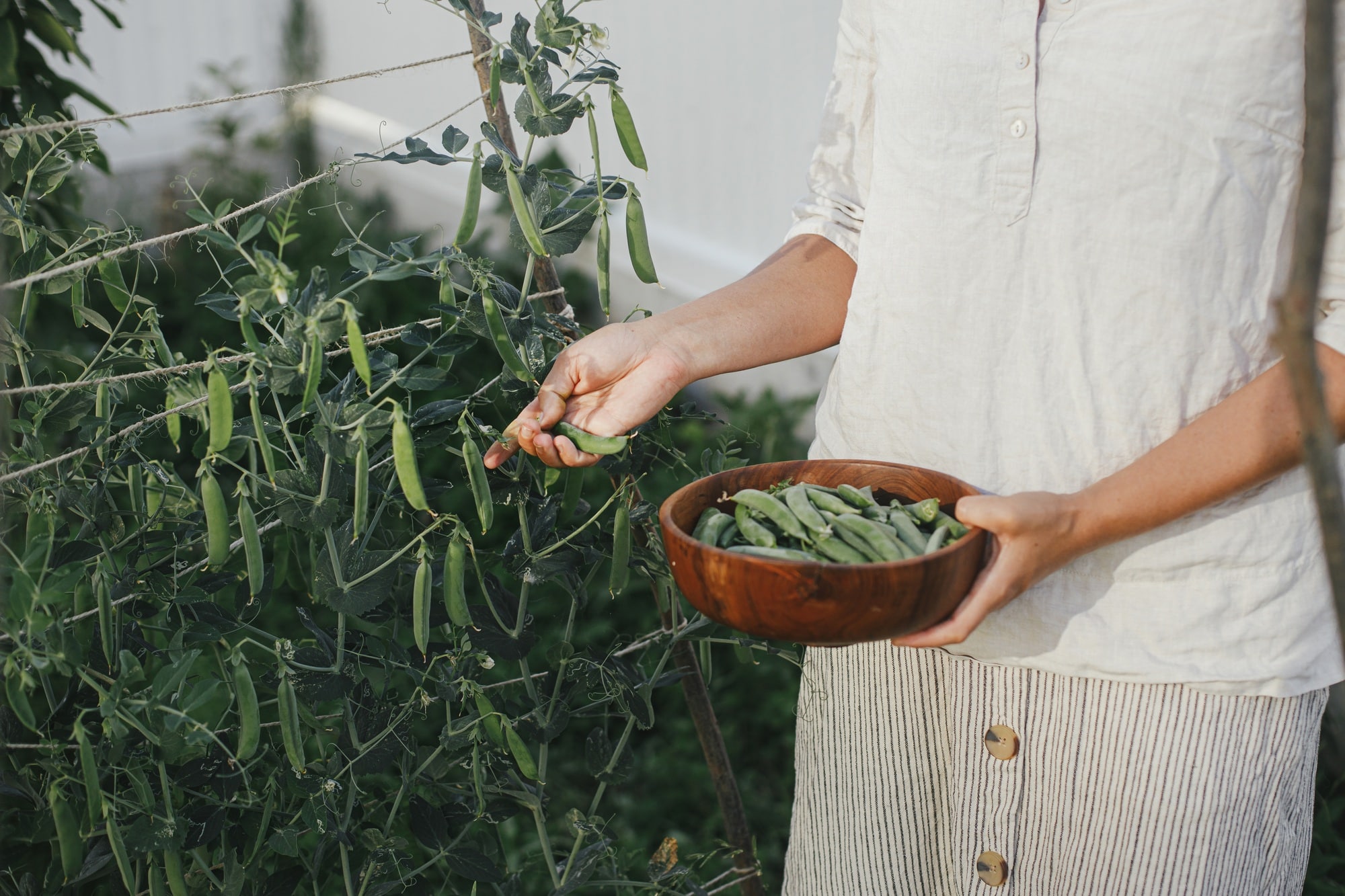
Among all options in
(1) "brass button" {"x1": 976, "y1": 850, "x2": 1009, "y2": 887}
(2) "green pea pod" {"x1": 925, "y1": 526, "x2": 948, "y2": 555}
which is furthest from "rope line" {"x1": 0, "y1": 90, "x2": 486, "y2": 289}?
(1) "brass button" {"x1": 976, "y1": 850, "x2": 1009, "y2": 887}

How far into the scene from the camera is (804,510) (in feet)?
3.38

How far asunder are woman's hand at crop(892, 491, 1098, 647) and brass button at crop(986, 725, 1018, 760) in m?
0.19

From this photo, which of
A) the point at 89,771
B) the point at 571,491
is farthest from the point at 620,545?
the point at 89,771

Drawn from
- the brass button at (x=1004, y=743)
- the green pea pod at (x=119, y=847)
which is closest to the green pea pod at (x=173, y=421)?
the green pea pod at (x=119, y=847)

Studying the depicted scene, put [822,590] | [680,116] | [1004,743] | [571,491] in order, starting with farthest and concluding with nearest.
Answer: [680,116]
[571,491]
[1004,743]
[822,590]

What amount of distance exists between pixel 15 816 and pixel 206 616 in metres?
0.35

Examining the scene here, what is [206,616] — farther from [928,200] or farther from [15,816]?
[928,200]

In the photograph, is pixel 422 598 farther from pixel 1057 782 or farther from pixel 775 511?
pixel 1057 782

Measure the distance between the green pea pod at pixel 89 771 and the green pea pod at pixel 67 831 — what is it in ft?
0.12

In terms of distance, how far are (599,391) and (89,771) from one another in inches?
22.8

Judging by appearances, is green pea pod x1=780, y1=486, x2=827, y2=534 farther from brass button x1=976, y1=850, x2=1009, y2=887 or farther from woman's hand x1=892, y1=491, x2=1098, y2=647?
brass button x1=976, y1=850, x2=1009, y2=887

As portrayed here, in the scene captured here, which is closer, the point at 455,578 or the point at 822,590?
the point at 822,590

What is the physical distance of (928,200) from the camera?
108 cm

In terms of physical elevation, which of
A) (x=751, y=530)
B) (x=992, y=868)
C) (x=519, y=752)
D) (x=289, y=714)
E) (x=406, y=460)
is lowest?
(x=992, y=868)
